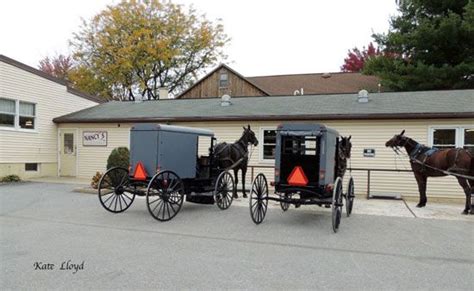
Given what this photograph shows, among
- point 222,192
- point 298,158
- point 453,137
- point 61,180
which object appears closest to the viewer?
point 298,158

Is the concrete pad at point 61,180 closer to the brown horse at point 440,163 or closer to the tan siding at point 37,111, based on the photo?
the tan siding at point 37,111

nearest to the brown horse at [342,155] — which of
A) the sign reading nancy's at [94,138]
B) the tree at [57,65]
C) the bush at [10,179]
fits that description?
the sign reading nancy's at [94,138]

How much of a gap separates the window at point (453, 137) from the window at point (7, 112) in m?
15.1

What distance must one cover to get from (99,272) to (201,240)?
1.96 metres

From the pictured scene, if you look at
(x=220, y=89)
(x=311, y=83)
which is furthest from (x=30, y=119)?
(x=311, y=83)

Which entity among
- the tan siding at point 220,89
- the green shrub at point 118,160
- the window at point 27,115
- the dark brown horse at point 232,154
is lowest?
the green shrub at point 118,160

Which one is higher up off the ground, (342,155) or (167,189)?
(342,155)

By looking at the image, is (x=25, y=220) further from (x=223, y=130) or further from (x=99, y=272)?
(x=223, y=130)

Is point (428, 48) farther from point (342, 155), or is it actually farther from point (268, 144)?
point (342, 155)

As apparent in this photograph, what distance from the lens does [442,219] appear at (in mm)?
7898

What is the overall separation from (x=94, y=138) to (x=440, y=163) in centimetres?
1287

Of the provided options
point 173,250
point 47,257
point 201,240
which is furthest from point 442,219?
point 47,257

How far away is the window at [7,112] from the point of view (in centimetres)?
1330

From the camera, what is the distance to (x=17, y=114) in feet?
45.3
